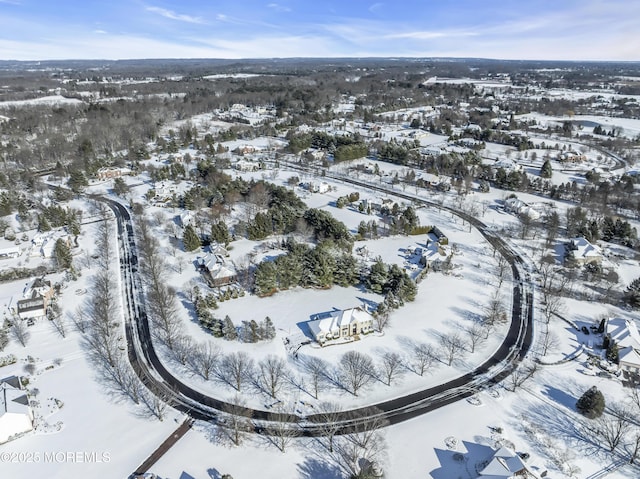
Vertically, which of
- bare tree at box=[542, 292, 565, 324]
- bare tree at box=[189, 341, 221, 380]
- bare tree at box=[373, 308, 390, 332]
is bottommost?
bare tree at box=[189, 341, 221, 380]

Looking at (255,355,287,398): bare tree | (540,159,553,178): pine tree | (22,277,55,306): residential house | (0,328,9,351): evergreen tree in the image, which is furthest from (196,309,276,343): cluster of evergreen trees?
(540,159,553,178): pine tree

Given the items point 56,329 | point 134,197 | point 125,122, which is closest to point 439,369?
point 56,329

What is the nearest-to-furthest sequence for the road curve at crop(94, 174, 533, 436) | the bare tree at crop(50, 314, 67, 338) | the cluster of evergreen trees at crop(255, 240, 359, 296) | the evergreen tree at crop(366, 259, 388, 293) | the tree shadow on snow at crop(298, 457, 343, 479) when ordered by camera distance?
the tree shadow on snow at crop(298, 457, 343, 479), the road curve at crop(94, 174, 533, 436), the bare tree at crop(50, 314, 67, 338), the evergreen tree at crop(366, 259, 388, 293), the cluster of evergreen trees at crop(255, 240, 359, 296)

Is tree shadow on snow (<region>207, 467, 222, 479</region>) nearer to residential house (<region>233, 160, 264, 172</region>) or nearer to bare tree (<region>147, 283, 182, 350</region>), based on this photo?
bare tree (<region>147, 283, 182, 350</region>)

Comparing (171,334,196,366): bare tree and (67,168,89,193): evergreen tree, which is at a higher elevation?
(67,168,89,193): evergreen tree

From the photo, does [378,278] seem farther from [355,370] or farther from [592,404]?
[592,404]

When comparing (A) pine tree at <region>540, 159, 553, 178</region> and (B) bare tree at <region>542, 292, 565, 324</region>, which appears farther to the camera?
(A) pine tree at <region>540, 159, 553, 178</region>
